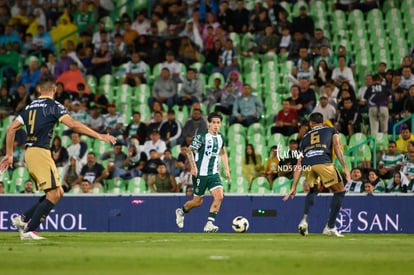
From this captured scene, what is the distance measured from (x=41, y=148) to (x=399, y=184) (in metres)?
9.47

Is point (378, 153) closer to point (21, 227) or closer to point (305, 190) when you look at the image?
point (305, 190)

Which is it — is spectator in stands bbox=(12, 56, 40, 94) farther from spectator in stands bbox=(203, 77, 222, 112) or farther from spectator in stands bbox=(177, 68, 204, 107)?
spectator in stands bbox=(203, 77, 222, 112)

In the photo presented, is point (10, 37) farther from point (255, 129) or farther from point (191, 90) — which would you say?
point (255, 129)

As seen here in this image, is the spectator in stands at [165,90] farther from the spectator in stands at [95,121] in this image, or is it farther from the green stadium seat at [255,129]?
the green stadium seat at [255,129]

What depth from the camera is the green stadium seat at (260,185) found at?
23.3 meters

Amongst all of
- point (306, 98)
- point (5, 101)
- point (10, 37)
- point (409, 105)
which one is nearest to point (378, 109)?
point (409, 105)

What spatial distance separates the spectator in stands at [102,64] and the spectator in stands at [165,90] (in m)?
2.41

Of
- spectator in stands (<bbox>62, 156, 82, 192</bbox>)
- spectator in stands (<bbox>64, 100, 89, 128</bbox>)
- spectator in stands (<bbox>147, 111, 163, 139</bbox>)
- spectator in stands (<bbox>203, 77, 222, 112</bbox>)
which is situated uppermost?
spectator in stands (<bbox>203, 77, 222, 112</bbox>)

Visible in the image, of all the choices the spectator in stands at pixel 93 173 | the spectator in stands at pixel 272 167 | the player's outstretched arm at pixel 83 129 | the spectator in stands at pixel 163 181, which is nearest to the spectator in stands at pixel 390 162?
the spectator in stands at pixel 272 167

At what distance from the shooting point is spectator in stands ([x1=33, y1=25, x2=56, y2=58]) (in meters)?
29.9

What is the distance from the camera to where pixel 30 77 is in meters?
28.5

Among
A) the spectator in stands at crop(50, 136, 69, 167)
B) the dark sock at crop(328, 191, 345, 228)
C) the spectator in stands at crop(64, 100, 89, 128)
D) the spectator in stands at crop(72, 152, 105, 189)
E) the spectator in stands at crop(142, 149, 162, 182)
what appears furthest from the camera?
the spectator in stands at crop(64, 100, 89, 128)

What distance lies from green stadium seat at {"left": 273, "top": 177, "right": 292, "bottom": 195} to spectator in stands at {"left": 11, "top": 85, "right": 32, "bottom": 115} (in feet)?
26.5

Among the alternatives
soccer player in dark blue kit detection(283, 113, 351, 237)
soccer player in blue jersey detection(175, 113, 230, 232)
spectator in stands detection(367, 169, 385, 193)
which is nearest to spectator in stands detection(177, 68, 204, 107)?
spectator in stands detection(367, 169, 385, 193)
